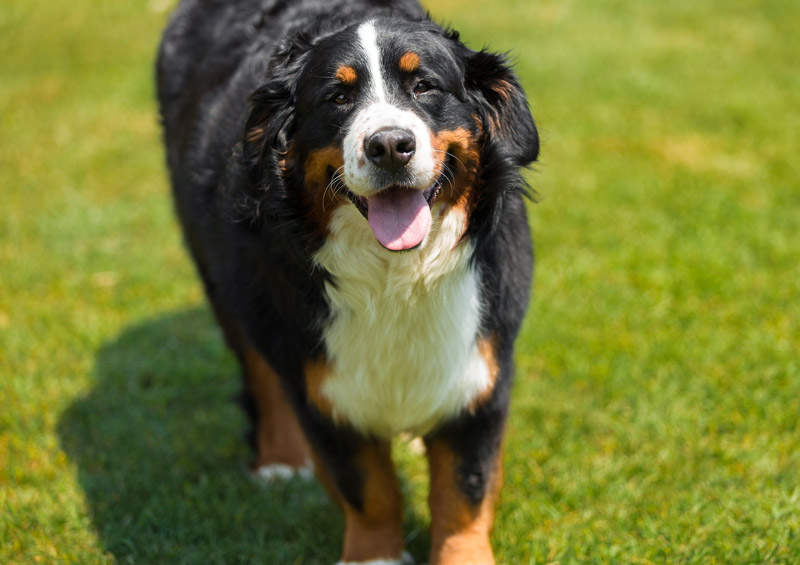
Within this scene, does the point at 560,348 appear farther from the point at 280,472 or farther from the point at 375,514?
the point at 375,514

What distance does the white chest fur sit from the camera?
3014 millimetres

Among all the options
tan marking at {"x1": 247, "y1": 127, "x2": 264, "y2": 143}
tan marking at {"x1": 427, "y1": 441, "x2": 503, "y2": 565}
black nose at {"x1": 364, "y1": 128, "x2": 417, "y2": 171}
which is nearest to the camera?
black nose at {"x1": 364, "y1": 128, "x2": 417, "y2": 171}

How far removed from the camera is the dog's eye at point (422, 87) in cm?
292

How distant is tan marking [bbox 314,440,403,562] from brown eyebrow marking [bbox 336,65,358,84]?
1286mm

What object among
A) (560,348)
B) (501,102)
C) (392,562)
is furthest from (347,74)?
(560,348)

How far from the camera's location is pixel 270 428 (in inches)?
167

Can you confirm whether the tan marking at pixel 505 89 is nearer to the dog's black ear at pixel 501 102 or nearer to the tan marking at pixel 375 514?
the dog's black ear at pixel 501 102

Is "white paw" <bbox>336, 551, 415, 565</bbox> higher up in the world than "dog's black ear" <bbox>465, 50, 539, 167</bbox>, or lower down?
lower down

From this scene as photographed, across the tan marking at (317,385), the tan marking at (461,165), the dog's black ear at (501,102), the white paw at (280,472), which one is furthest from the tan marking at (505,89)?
the white paw at (280,472)

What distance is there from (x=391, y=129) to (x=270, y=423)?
6.54 ft

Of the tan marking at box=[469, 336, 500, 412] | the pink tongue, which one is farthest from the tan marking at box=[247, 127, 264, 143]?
the tan marking at box=[469, 336, 500, 412]

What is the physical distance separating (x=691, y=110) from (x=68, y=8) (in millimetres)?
8565

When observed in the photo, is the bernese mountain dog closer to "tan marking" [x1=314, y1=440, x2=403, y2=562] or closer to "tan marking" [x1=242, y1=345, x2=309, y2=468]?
"tan marking" [x1=314, y1=440, x2=403, y2=562]

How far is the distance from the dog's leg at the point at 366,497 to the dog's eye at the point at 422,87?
1.24 metres
